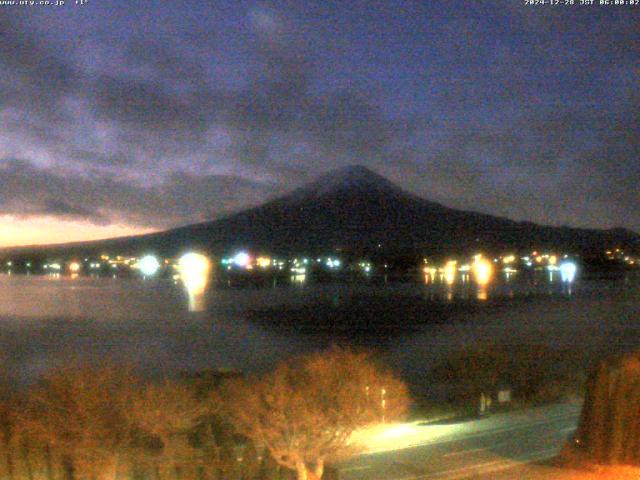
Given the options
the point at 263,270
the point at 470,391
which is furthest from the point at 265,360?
the point at 263,270

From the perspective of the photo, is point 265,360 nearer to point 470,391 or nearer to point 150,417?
point 470,391

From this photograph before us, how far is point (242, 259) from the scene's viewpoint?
377ft

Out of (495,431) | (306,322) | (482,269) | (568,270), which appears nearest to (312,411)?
(495,431)

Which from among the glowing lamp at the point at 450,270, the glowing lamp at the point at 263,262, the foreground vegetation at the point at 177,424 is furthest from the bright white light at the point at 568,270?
the foreground vegetation at the point at 177,424

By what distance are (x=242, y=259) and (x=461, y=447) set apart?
321 feet

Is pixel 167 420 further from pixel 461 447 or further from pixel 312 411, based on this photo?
pixel 461 447

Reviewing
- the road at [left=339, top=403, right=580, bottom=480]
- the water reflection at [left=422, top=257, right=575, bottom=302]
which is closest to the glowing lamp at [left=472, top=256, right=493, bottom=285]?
the water reflection at [left=422, top=257, right=575, bottom=302]

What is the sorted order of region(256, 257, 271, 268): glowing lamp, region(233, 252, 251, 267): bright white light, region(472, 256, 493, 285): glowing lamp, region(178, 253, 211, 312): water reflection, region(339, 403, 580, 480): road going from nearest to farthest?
region(339, 403, 580, 480): road < region(178, 253, 211, 312): water reflection < region(472, 256, 493, 285): glowing lamp < region(256, 257, 271, 268): glowing lamp < region(233, 252, 251, 267): bright white light

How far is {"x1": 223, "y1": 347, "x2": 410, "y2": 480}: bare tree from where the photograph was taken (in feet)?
38.8

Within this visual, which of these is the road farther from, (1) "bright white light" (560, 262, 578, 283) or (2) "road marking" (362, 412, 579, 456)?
(1) "bright white light" (560, 262, 578, 283)

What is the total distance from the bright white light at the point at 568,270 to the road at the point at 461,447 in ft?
268

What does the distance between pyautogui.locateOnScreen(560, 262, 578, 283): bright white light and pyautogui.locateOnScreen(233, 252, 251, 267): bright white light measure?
37756 millimetres

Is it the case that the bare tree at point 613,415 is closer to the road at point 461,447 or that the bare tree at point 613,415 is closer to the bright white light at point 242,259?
the road at point 461,447

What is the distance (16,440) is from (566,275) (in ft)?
320
